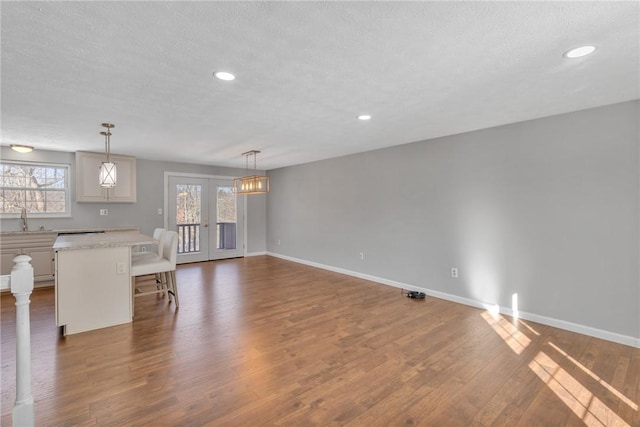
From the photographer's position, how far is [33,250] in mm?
4633

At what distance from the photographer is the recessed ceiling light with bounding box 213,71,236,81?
7.10 feet

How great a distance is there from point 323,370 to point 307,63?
7.73ft

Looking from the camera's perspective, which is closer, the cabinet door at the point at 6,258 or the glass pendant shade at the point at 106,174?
the glass pendant shade at the point at 106,174

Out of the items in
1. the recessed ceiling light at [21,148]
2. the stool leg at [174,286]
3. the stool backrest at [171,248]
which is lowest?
the stool leg at [174,286]

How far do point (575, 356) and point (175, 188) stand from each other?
6996mm

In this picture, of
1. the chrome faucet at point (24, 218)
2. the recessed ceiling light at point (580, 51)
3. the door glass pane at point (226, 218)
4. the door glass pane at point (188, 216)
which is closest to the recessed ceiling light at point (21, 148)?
the chrome faucet at point (24, 218)

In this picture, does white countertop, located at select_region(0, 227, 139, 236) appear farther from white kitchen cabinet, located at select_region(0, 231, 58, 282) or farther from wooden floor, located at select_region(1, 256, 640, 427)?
wooden floor, located at select_region(1, 256, 640, 427)

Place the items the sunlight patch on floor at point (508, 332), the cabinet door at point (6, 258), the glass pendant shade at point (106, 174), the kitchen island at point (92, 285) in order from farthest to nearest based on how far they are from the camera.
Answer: the cabinet door at point (6, 258) < the glass pendant shade at point (106, 174) < the kitchen island at point (92, 285) < the sunlight patch on floor at point (508, 332)

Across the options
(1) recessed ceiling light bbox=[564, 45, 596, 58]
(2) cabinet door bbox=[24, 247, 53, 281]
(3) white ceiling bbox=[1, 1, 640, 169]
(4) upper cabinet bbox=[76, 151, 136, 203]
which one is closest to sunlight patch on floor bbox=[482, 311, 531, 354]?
(3) white ceiling bbox=[1, 1, 640, 169]

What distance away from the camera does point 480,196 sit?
12.5 feet

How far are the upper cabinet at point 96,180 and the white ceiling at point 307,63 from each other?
159 centimetres

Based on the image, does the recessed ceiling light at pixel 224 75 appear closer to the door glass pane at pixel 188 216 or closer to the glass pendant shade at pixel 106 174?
the glass pendant shade at pixel 106 174

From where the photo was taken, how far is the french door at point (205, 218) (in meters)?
6.56

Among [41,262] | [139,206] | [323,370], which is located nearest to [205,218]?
[139,206]
